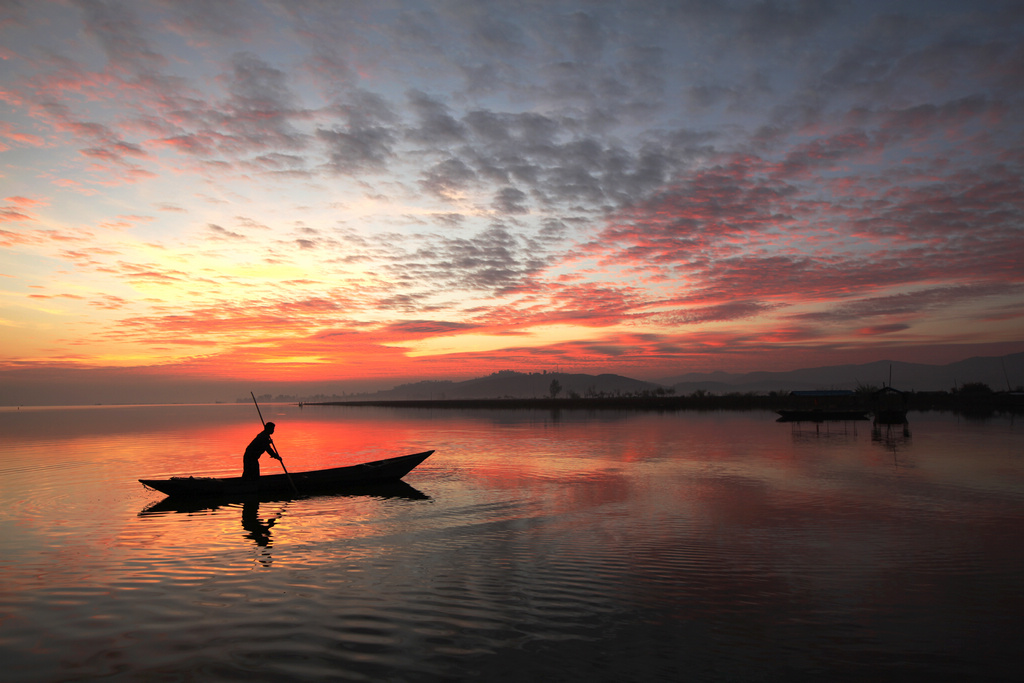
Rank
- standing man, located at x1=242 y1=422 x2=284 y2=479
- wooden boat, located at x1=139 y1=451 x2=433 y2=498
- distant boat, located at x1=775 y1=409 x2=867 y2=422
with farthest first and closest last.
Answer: distant boat, located at x1=775 y1=409 x2=867 y2=422, standing man, located at x1=242 y1=422 x2=284 y2=479, wooden boat, located at x1=139 y1=451 x2=433 y2=498

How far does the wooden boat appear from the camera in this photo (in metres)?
→ 19.0

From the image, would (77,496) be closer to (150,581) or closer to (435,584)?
(150,581)

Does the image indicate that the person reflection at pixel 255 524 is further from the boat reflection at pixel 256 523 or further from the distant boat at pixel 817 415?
the distant boat at pixel 817 415

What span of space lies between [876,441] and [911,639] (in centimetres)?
3840

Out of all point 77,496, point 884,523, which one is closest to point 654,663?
point 884,523

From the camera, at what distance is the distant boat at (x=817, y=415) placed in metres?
66.2

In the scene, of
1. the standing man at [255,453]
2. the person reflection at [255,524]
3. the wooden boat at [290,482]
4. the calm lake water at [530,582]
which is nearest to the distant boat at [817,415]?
the calm lake water at [530,582]

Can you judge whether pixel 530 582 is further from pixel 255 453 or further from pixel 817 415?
pixel 817 415

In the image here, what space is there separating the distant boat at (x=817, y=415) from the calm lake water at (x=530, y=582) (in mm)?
46403

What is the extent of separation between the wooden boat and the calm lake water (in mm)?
1051

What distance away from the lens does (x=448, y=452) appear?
3531 centimetres

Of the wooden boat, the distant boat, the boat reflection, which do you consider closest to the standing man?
the wooden boat

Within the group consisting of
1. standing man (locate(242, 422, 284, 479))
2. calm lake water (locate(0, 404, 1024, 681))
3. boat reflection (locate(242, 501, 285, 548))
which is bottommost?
boat reflection (locate(242, 501, 285, 548))

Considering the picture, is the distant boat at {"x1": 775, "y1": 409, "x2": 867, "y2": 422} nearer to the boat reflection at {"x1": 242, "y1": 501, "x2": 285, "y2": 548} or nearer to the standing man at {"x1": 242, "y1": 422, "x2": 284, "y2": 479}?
the standing man at {"x1": 242, "y1": 422, "x2": 284, "y2": 479}
